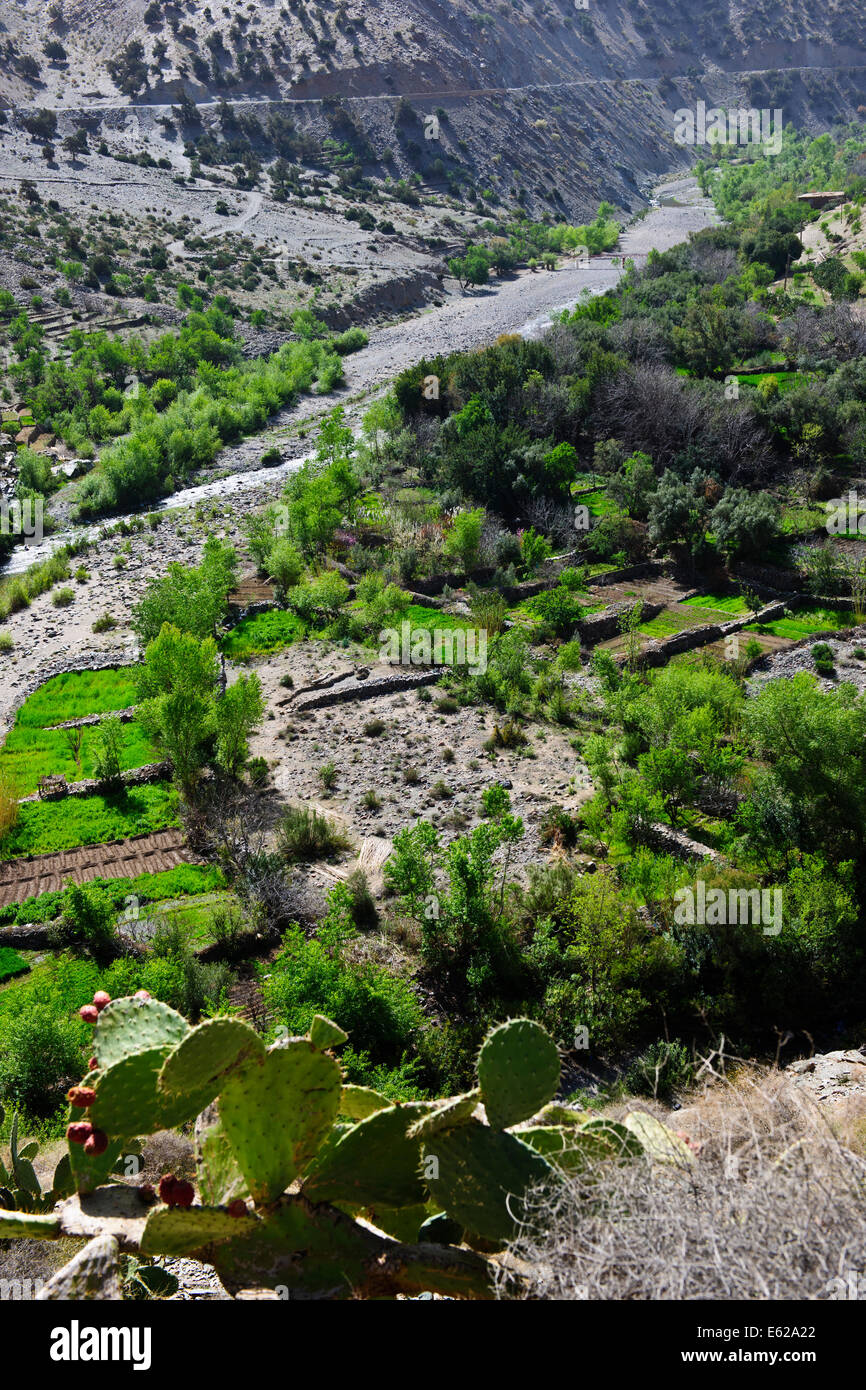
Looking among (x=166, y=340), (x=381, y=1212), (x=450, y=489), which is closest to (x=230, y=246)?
(x=166, y=340)

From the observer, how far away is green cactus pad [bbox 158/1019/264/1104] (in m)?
4.52

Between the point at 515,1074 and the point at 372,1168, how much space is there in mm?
917

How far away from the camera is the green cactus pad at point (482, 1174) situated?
489 centimetres

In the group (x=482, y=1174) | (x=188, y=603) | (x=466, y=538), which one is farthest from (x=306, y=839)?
(x=466, y=538)

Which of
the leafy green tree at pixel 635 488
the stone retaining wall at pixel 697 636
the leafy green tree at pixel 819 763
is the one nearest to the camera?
the leafy green tree at pixel 819 763

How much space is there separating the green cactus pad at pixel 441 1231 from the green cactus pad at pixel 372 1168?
8.2 inches

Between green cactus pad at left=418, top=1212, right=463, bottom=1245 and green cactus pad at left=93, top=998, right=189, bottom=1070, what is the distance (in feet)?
5.61

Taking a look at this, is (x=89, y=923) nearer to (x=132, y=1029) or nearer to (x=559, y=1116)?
(x=132, y=1029)

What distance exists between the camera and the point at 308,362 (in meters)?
51.5

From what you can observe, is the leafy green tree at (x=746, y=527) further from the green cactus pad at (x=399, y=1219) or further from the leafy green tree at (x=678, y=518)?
the green cactus pad at (x=399, y=1219)

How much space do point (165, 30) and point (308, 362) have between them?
2657 inches

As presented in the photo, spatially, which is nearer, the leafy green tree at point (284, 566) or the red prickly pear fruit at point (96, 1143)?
the red prickly pear fruit at point (96, 1143)

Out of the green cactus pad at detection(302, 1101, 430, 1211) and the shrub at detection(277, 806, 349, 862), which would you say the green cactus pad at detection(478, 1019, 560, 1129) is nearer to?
the green cactus pad at detection(302, 1101, 430, 1211)

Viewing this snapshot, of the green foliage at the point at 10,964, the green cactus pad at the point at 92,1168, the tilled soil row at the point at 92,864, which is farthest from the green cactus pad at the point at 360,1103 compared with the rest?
the tilled soil row at the point at 92,864
